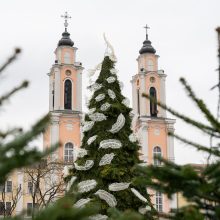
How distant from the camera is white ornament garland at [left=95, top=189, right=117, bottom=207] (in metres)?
9.45

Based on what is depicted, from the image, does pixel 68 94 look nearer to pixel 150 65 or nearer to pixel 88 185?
pixel 150 65

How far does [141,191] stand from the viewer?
9953 millimetres

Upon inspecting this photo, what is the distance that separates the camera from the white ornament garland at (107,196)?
945 centimetres

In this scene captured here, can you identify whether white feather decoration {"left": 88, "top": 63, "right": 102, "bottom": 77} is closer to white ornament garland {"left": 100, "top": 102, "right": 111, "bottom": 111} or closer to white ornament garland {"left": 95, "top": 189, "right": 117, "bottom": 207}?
white ornament garland {"left": 100, "top": 102, "right": 111, "bottom": 111}

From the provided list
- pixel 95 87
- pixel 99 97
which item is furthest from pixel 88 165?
pixel 95 87

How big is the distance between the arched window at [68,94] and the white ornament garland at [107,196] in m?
41.3

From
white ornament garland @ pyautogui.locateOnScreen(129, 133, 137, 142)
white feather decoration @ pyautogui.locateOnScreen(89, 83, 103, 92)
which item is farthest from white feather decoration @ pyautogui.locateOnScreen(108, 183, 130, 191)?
white feather decoration @ pyautogui.locateOnScreen(89, 83, 103, 92)

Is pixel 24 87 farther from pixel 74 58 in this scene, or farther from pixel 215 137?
pixel 74 58

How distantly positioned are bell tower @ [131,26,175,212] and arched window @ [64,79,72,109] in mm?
6583

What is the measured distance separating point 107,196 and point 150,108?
42.4 m

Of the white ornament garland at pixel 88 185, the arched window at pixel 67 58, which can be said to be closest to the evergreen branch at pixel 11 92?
the white ornament garland at pixel 88 185

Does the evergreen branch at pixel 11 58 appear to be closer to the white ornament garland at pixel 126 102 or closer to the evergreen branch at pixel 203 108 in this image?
Answer: the evergreen branch at pixel 203 108

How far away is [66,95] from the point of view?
50.9m

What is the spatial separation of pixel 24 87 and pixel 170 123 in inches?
1929
